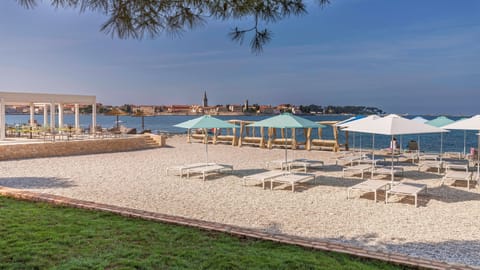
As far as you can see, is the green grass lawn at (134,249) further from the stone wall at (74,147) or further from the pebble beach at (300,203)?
the stone wall at (74,147)

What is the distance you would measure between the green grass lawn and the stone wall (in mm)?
11308

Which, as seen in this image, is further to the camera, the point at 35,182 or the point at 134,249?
the point at 35,182

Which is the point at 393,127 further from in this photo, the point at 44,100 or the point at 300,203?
the point at 44,100

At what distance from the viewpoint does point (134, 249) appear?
13.9 feet

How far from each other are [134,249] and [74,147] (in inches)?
589

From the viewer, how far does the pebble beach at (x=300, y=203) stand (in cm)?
564

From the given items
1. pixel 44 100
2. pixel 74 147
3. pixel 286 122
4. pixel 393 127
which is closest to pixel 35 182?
pixel 286 122

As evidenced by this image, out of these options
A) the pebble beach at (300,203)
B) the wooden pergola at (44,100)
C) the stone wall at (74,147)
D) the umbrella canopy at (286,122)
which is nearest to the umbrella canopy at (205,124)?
the umbrella canopy at (286,122)

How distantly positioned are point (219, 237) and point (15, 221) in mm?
3069

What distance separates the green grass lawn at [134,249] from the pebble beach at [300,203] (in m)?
1.39

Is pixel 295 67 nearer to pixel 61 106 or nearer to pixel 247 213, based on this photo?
pixel 61 106

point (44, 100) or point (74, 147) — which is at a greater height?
point (44, 100)

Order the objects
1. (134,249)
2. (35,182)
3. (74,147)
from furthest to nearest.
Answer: (74,147)
(35,182)
(134,249)

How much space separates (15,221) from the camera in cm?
536
